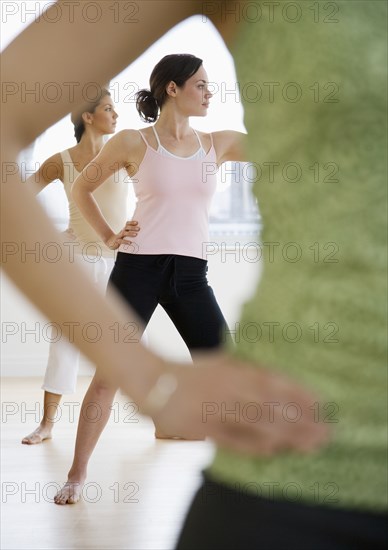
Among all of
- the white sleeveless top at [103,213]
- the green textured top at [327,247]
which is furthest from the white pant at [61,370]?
the green textured top at [327,247]

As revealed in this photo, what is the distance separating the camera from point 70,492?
2.82 meters

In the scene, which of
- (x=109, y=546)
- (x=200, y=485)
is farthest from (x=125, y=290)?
(x=200, y=485)

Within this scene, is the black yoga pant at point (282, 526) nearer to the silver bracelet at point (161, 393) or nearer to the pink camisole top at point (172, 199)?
the silver bracelet at point (161, 393)

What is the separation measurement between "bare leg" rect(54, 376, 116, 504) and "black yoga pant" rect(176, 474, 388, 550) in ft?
7.58

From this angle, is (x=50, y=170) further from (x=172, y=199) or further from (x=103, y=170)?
(x=172, y=199)

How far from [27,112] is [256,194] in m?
0.16

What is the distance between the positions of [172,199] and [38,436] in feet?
4.58

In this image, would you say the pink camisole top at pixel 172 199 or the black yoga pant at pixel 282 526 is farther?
the pink camisole top at pixel 172 199

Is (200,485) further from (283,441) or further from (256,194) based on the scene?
(256,194)

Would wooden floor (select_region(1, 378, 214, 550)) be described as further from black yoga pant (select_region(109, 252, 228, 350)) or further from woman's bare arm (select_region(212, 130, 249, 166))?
woman's bare arm (select_region(212, 130, 249, 166))

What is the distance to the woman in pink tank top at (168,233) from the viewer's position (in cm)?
292

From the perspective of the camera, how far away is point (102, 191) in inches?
157

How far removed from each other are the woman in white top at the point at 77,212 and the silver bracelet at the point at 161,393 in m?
3.28

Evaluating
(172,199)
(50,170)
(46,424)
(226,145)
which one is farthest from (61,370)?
(226,145)
